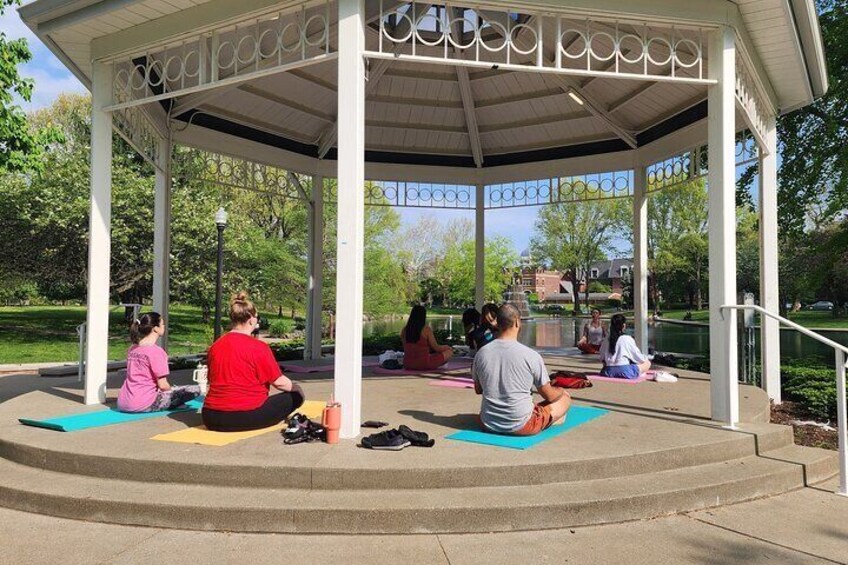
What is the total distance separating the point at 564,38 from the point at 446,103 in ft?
10.3

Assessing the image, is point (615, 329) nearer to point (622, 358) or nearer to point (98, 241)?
point (622, 358)

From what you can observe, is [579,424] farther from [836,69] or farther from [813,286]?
[836,69]

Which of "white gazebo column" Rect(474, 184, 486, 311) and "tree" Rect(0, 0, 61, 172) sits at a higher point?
"tree" Rect(0, 0, 61, 172)

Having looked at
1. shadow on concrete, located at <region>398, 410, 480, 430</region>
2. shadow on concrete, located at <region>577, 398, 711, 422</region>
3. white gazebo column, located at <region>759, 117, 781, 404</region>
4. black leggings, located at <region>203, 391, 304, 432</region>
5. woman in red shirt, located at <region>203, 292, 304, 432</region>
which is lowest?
shadow on concrete, located at <region>398, 410, 480, 430</region>

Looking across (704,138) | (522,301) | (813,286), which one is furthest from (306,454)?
(522,301)

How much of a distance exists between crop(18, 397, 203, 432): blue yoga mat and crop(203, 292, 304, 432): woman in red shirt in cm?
120

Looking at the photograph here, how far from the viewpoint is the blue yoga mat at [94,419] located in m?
5.25

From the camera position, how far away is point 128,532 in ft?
12.2

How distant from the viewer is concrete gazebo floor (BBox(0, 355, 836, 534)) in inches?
147

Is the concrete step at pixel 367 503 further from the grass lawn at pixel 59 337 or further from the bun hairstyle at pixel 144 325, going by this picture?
the grass lawn at pixel 59 337

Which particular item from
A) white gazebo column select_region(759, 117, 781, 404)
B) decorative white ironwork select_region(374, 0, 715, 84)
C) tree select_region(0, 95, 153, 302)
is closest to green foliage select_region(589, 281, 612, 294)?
→ tree select_region(0, 95, 153, 302)

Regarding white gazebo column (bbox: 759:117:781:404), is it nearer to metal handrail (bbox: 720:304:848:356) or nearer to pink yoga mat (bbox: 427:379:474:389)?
metal handrail (bbox: 720:304:848:356)

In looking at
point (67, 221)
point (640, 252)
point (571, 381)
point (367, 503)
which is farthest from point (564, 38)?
point (67, 221)

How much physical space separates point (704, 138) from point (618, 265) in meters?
83.6
